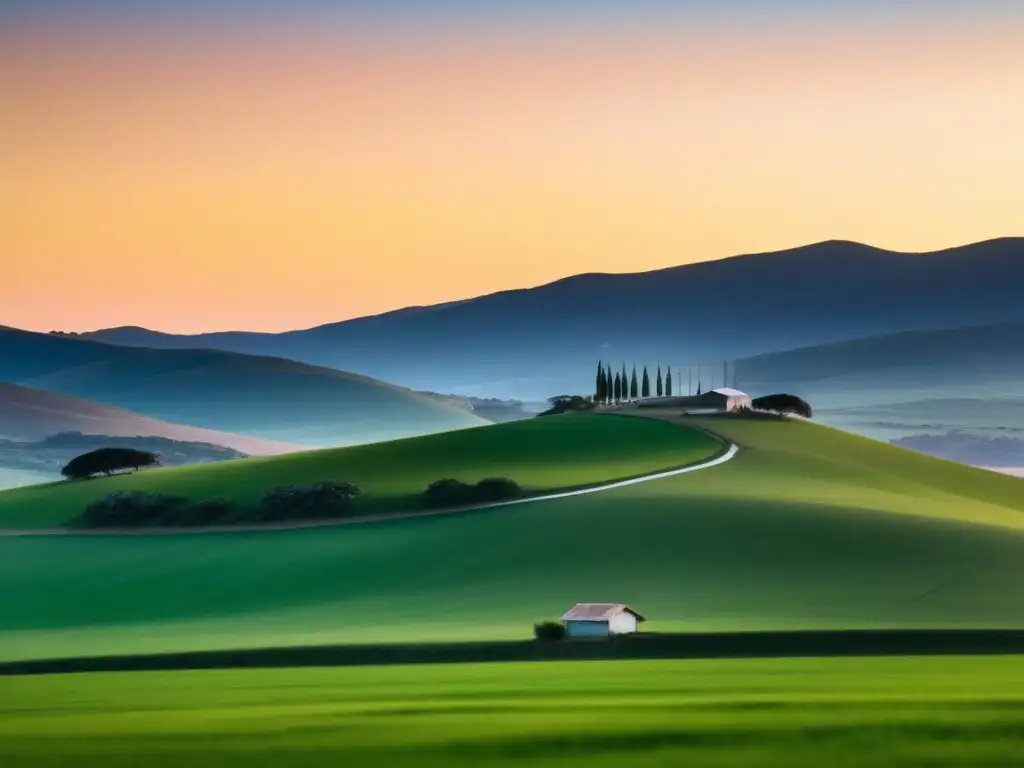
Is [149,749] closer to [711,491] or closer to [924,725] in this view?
[924,725]

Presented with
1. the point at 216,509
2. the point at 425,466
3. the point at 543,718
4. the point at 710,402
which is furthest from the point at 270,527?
the point at 543,718

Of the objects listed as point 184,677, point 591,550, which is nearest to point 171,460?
point 591,550

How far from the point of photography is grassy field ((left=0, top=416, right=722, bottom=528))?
3172 inches

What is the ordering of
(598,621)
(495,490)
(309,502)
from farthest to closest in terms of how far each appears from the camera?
(495,490)
(309,502)
(598,621)

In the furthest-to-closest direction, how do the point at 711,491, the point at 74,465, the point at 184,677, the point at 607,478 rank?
the point at 74,465 < the point at 607,478 < the point at 711,491 < the point at 184,677

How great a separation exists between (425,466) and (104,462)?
63.1 ft

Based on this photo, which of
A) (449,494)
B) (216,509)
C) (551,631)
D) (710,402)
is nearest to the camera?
(551,631)

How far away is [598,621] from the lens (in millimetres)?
40000

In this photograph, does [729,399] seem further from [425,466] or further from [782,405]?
[425,466]

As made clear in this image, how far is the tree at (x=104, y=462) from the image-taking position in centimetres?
9319

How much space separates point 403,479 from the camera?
84.3 m

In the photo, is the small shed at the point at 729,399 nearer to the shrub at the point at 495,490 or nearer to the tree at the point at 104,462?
the shrub at the point at 495,490

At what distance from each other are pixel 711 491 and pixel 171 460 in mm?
110197

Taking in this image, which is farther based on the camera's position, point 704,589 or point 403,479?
point 403,479
